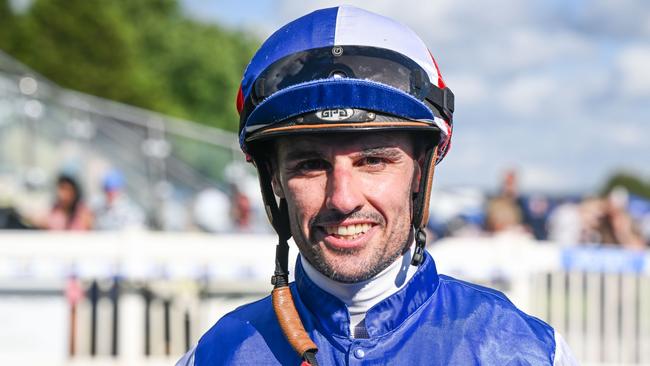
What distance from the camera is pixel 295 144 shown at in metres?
2.18

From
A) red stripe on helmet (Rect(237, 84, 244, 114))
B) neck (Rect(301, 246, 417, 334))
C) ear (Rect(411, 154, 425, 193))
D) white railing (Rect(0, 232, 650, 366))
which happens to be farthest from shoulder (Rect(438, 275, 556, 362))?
white railing (Rect(0, 232, 650, 366))

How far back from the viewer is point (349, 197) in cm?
209

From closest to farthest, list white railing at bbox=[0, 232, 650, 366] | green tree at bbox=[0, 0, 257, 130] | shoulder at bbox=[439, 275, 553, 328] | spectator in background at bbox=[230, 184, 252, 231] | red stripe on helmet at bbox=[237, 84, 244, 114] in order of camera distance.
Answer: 1. shoulder at bbox=[439, 275, 553, 328]
2. red stripe on helmet at bbox=[237, 84, 244, 114]
3. white railing at bbox=[0, 232, 650, 366]
4. spectator in background at bbox=[230, 184, 252, 231]
5. green tree at bbox=[0, 0, 257, 130]

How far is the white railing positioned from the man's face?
5019mm

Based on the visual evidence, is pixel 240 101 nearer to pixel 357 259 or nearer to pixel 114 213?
pixel 357 259

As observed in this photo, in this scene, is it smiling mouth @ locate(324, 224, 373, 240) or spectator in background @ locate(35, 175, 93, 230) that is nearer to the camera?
smiling mouth @ locate(324, 224, 373, 240)

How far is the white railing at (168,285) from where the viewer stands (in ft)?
22.5

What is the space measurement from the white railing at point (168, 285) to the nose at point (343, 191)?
5.13 m

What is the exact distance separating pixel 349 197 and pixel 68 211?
21.6ft

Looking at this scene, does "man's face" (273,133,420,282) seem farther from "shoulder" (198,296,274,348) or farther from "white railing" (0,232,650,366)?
"white railing" (0,232,650,366)

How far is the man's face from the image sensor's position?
212 centimetres

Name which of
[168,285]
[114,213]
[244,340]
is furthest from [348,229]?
[114,213]

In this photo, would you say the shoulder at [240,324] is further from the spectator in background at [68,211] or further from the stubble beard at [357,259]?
the spectator in background at [68,211]

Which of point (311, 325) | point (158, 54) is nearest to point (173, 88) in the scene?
point (158, 54)
